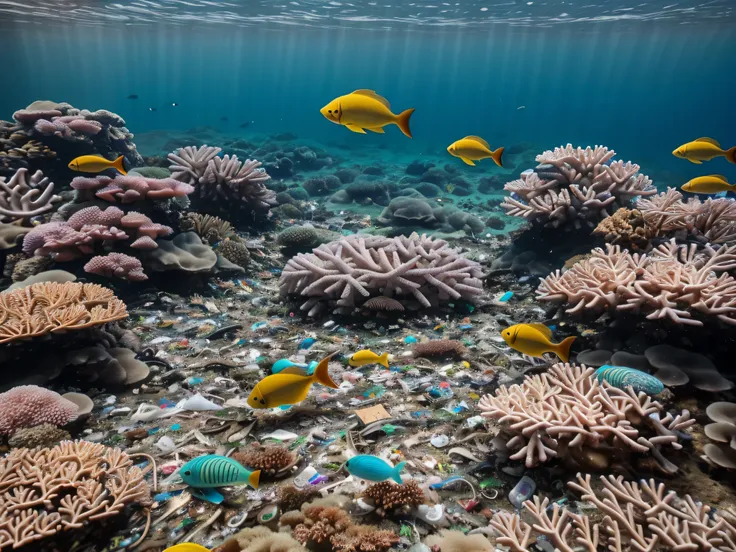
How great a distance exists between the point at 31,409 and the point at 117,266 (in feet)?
9.35

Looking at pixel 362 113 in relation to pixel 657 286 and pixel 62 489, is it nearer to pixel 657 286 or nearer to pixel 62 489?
pixel 657 286

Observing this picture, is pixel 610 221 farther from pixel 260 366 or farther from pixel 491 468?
pixel 260 366

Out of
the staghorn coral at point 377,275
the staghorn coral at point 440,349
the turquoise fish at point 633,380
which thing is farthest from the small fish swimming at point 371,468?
the staghorn coral at point 377,275

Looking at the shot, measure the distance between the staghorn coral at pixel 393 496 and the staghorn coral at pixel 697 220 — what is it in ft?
18.3

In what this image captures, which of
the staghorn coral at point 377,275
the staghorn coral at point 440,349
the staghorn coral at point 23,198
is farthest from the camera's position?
the staghorn coral at point 23,198

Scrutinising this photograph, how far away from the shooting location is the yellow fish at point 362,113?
3.80 metres

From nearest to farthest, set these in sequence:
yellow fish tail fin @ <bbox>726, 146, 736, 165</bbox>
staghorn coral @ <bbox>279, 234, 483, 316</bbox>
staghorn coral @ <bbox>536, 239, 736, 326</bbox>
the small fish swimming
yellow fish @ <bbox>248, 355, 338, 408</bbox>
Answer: the small fish swimming, yellow fish @ <bbox>248, 355, 338, 408</bbox>, staghorn coral @ <bbox>536, 239, 736, 326</bbox>, yellow fish tail fin @ <bbox>726, 146, 736, 165</bbox>, staghorn coral @ <bbox>279, 234, 483, 316</bbox>

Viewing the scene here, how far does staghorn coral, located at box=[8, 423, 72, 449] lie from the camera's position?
3.51 m

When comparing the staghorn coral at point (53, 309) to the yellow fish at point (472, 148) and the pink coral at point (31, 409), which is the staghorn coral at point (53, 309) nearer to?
the pink coral at point (31, 409)

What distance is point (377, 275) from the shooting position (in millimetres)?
6418

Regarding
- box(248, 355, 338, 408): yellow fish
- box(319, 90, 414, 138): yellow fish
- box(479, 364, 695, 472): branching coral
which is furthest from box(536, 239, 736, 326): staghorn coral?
box(248, 355, 338, 408): yellow fish

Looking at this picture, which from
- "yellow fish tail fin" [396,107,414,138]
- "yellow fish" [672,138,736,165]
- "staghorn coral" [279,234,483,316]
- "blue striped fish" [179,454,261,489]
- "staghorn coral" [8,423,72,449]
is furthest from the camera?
"staghorn coral" [279,234,483,316]

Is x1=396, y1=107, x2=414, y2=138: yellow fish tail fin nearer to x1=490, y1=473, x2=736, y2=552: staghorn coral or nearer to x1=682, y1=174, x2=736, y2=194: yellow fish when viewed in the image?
x1=490, y1=473, x2=736, y2=552: staghorn coral

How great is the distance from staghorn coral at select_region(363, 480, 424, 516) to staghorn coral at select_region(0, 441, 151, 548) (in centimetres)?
180
